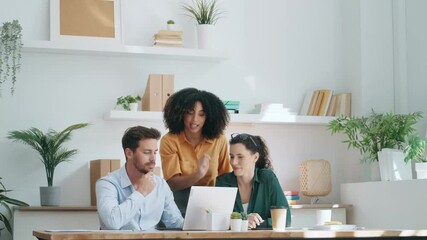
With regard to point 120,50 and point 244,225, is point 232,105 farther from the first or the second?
point 244,225

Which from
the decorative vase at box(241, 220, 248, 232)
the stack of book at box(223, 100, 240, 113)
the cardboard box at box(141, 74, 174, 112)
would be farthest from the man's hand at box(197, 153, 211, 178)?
the stack of book at box(223, 100, 240, 113)

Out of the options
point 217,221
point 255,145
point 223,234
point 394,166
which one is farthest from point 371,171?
point 223,234

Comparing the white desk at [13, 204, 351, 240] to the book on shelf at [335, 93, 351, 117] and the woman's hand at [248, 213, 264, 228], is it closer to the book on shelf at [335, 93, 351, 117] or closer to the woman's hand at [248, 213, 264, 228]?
the woman's hand at [248, 213, 264, 228]

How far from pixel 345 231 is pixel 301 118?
309cm

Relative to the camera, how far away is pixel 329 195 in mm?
7086

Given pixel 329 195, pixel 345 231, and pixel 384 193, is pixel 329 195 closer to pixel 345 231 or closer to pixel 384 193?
pixel 384 193

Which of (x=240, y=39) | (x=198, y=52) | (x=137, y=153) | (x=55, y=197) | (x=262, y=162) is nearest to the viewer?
(x=137, y=153)

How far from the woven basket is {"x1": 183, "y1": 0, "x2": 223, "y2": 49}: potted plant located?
4.06 ft

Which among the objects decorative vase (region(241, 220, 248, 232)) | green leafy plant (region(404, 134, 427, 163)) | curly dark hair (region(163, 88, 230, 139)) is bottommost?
decorative vase (region(241, 220, 248, 232))

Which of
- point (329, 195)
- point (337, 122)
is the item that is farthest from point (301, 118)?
point (329, 195)

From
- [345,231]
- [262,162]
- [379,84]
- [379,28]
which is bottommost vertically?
[345,231]

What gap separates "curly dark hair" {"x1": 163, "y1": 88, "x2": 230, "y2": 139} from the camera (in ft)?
15.3

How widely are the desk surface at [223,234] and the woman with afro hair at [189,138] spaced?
3.31 feet

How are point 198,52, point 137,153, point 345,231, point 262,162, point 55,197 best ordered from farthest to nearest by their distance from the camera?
point 198,52 → point 55,197 → point 262,162 → point 137,153 → point 345,231
